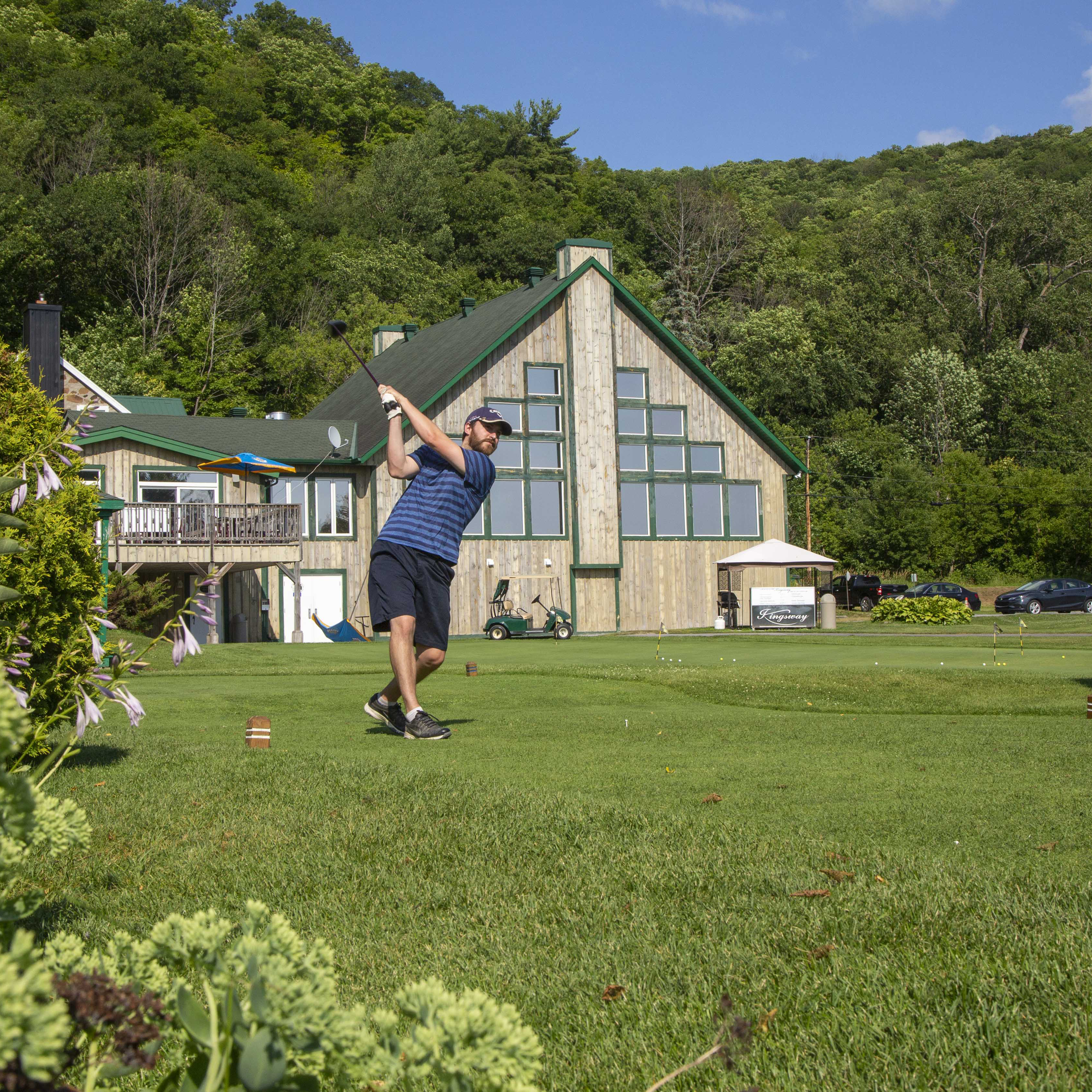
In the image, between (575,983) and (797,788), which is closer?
(575,983)

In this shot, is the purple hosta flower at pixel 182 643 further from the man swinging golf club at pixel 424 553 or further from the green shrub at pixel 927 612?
the green shrub at pixel 927 612

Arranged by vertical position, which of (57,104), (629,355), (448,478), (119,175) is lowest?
(448,478)

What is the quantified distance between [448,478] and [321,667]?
11.1 meters

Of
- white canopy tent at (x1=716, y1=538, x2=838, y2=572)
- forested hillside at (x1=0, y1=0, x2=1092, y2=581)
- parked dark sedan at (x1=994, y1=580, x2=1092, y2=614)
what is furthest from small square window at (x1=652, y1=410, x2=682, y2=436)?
forested hillside at (x1=0, y1=0, x2=1092, y2=581)

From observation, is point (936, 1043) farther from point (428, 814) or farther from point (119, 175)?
point (119, 175)

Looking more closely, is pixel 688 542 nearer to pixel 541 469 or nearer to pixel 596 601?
pixel 596 601

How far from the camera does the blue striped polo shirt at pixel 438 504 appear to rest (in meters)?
8.51

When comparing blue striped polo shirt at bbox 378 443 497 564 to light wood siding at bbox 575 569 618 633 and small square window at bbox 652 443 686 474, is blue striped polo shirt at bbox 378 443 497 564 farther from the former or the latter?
small square window at bbox 652 443 686 474

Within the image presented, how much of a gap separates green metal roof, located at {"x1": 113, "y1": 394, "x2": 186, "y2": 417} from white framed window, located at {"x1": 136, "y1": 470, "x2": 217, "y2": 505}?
6176 millimetres

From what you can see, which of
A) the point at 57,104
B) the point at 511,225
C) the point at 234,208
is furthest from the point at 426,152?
the point at 57,104

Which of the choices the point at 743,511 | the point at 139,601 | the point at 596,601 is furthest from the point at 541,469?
the point at 139,601

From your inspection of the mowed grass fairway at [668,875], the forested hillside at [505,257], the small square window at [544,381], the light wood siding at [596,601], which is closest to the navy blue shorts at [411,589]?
the mowed grass fairway at [668,875]

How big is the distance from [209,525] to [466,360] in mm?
11528

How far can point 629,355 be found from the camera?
4250 centimetres
